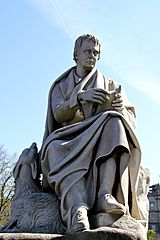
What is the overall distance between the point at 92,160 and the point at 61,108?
969mm

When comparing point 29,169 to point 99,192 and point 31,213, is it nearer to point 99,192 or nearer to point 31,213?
point 31,213

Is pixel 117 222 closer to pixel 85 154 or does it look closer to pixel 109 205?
pixel 109 205

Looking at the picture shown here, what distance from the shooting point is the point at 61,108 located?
5.16 m

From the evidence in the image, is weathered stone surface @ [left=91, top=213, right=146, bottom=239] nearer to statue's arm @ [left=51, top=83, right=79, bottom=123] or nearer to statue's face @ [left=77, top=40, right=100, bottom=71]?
statue's arm @ [left=51, top=83, right=79, bottom=123]

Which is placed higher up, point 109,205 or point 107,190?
point 107,190

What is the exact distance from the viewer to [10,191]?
2191cm

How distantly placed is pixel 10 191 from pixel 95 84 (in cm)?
1754

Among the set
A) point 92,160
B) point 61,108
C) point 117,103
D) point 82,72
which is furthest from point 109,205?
point 82,72

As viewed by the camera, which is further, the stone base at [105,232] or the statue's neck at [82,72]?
the statue's neck at [82,72]

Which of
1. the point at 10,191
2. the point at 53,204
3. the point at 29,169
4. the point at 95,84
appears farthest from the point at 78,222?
the point at 10,191

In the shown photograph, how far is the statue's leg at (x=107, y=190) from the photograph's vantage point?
3.99m

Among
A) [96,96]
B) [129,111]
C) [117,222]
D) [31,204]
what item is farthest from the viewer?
[129,111]

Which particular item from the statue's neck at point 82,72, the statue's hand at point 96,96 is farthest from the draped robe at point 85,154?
the statue's neck at point 82,72

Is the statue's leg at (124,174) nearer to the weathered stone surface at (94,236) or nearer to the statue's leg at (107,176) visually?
the statue's leg at (107,176)
